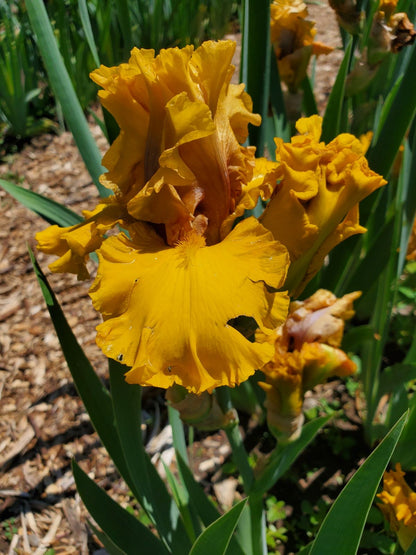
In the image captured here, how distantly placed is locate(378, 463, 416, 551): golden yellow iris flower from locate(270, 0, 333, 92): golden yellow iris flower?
44.3 inches

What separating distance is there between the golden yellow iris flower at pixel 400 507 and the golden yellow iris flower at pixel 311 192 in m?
0.54

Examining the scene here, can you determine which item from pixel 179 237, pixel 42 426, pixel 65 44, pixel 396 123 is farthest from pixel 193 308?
pixel 65 44

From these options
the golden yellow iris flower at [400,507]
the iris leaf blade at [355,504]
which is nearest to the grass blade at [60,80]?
the iris leaf blade at [355,504]

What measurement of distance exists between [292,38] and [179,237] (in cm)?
107

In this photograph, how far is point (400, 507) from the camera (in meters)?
0.97

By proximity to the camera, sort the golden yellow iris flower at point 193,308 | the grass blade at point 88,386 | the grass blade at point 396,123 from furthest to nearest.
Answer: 1. the grass blade at point 396,123
2. the grass blade at point 88,386
3. the golden yellow iris flower at point 193,308

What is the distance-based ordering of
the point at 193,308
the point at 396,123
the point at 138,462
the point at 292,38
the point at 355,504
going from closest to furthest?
the point at 193,308, the point at 355,504, the point at 138,462, the point at 396,123, the point at 292,38

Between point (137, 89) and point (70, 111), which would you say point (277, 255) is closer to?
point (137, 89)

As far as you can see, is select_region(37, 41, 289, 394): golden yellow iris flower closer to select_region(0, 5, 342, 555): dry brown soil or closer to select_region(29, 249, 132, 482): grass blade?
select_region(29, 249, 132, 482): grass blade

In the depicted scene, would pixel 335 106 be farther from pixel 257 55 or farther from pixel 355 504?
pixel 355 504

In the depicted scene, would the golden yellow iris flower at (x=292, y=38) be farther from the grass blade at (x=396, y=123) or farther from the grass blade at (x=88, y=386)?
the grass blade at (x=88, y=386)

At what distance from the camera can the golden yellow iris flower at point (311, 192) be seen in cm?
71

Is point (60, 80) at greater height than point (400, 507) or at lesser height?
greater

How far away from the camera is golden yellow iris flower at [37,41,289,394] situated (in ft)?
1.97
